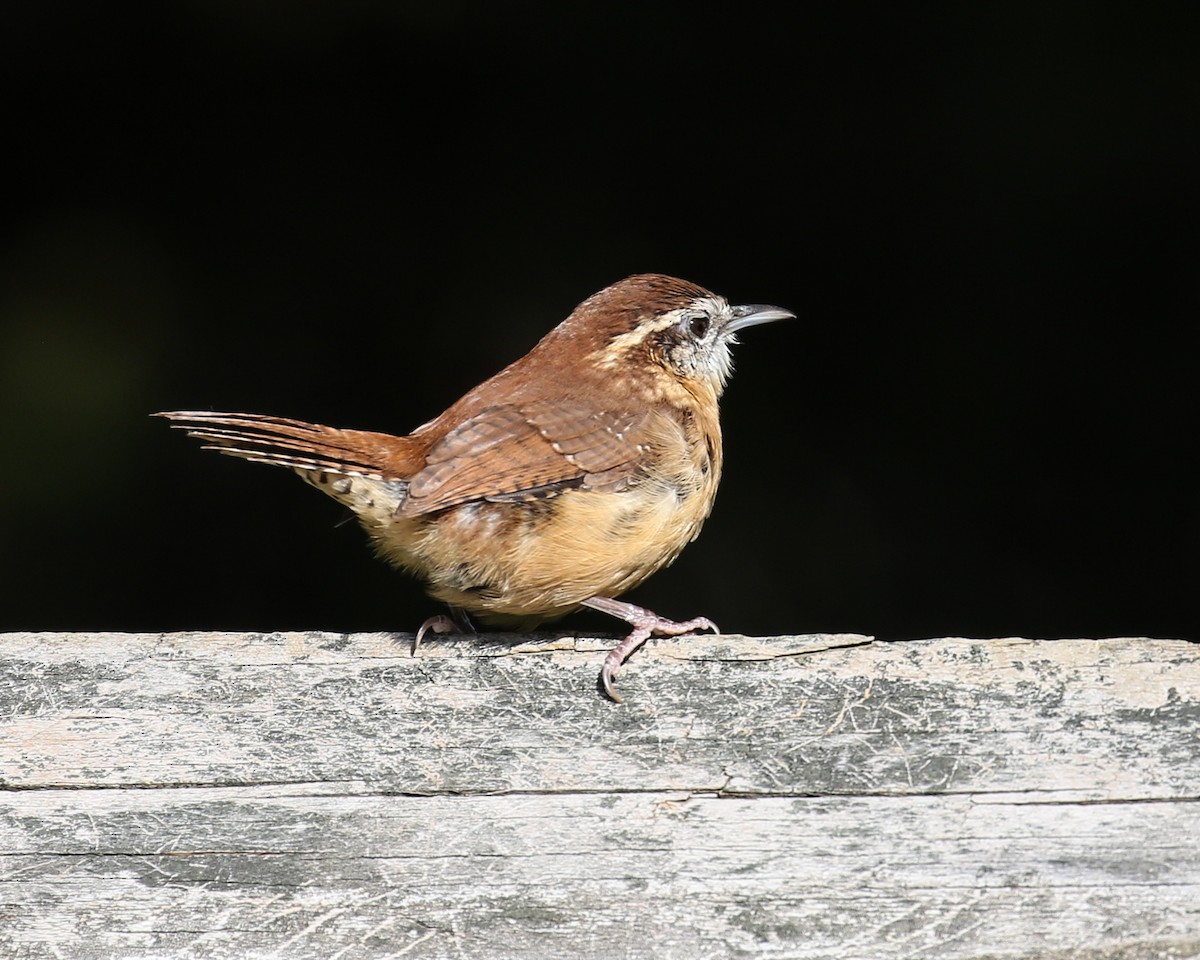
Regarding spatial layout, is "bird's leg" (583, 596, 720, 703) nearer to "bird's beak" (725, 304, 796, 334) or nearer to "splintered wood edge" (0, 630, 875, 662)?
"splintered wood edge" (0, 630, 875, 662)

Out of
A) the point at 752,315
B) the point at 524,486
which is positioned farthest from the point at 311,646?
the point at 752,315

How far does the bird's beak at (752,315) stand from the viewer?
3316mm

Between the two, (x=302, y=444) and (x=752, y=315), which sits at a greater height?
(x=752, y=315)

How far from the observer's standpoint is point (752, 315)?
334 cm

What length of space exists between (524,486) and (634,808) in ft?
3.11

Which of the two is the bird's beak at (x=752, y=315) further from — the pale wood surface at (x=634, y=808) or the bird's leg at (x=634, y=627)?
the pale wood surface at (x=634, y=808)

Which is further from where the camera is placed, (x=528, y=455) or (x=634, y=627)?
(x=528, y=455)

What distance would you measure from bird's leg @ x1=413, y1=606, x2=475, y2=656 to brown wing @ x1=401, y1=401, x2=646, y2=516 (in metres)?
0.23

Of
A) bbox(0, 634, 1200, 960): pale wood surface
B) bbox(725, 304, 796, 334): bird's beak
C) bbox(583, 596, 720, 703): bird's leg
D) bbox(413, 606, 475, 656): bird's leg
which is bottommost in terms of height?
bbox(0, 634, 1200, 960): pale wood surface

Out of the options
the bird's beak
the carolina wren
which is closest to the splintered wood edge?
the carolina wren

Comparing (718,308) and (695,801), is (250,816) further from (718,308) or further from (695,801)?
(718,308)

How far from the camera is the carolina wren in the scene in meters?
2.58

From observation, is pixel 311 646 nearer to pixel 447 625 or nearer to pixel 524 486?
pixel 447 625

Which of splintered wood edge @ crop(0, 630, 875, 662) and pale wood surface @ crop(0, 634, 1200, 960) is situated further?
splintered wood edge @ crop(0, 630, 875, 662)
